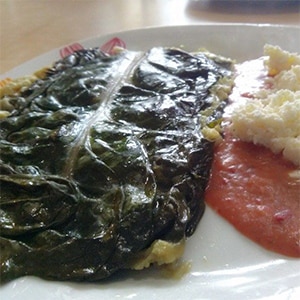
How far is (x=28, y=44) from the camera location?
3498 millimetres

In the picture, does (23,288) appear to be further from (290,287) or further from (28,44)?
(28,44)

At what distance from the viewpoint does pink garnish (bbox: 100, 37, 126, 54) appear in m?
2.91

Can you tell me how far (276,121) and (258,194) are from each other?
0.92 feet

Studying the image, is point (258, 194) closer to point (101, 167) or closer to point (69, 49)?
point (101, 167)

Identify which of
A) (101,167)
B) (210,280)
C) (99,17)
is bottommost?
(99,17)

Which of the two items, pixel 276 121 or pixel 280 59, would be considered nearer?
pixel 276 121

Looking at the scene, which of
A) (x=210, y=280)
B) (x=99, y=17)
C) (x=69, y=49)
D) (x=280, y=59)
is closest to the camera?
(x=210, y=280)

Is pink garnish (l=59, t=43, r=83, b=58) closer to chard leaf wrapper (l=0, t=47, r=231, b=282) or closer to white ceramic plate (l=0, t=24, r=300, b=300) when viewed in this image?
chard leaf wrapper (l=0, t=47, r=231, b=282)

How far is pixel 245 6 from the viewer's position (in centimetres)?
363

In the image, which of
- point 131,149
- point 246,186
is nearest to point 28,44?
point 131,149

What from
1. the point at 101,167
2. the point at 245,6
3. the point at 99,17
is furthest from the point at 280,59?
the point at 99,17

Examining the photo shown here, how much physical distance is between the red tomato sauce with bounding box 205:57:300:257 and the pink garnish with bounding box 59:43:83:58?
133cm

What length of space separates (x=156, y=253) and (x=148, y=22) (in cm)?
263

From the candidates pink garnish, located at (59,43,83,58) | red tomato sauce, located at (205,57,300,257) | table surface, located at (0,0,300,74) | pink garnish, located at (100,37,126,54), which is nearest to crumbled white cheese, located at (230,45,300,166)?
red tomato sauce, located at (205,57,300,257)
